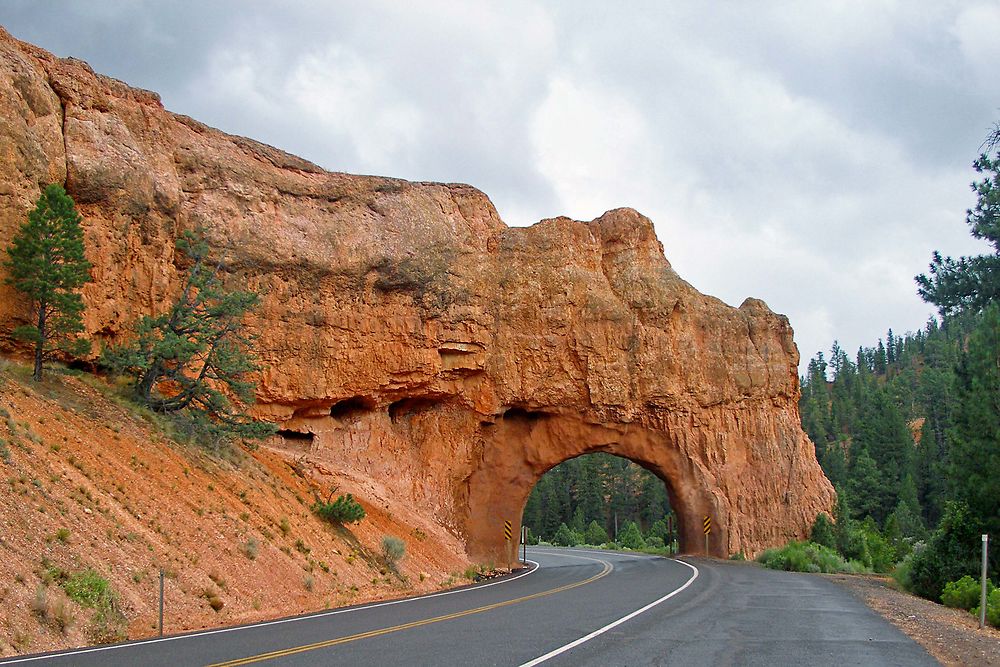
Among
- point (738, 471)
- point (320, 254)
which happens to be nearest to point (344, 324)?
point (320, 254)

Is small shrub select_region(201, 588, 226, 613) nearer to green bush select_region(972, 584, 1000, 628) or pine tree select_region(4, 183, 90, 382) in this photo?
pine tree select_region(4, 183, 90, 382)

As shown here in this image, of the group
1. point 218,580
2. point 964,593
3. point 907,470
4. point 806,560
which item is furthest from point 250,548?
point 907,470

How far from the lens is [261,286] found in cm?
2756

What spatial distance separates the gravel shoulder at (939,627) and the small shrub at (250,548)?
12.3 meters

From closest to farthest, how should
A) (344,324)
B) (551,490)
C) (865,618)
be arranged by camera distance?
(865,618)
(344,324)
(551,490)

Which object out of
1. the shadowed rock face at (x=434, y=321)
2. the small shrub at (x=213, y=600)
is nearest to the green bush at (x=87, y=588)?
the small shrub at (x=213, y=600)

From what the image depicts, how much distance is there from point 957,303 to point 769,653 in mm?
12121

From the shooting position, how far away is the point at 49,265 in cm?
1972

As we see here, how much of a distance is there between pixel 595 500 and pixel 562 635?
72.3 m

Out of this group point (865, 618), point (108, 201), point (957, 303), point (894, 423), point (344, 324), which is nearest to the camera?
point (865, 618)

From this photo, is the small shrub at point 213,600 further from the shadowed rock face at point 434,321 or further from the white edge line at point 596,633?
the shadowed rock face at point 434,321

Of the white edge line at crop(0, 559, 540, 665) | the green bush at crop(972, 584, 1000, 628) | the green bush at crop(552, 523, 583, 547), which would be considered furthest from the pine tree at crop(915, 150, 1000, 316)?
the green bush at crop(552, 523, 583, 547)

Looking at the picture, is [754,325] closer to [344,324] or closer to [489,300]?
[489,300]

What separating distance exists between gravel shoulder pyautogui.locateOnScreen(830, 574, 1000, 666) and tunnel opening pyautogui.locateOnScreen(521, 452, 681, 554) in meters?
53.8
